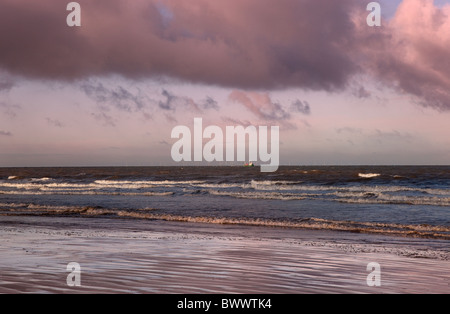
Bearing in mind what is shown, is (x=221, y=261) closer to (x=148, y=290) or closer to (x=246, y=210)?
(x=148, y=290)

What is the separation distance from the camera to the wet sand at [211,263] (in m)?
7.22

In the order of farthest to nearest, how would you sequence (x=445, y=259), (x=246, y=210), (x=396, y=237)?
(x=246, y=210), (x=396, y=237), (x=445, y=259)

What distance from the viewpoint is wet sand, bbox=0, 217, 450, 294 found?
7.22 metres

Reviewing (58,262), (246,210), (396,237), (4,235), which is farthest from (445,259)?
(246,210)

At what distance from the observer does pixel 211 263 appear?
9.39 meters

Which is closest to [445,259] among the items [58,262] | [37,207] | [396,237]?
[396,237]

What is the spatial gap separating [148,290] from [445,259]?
7.63m

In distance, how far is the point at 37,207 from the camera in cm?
2748

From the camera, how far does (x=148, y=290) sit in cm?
682
